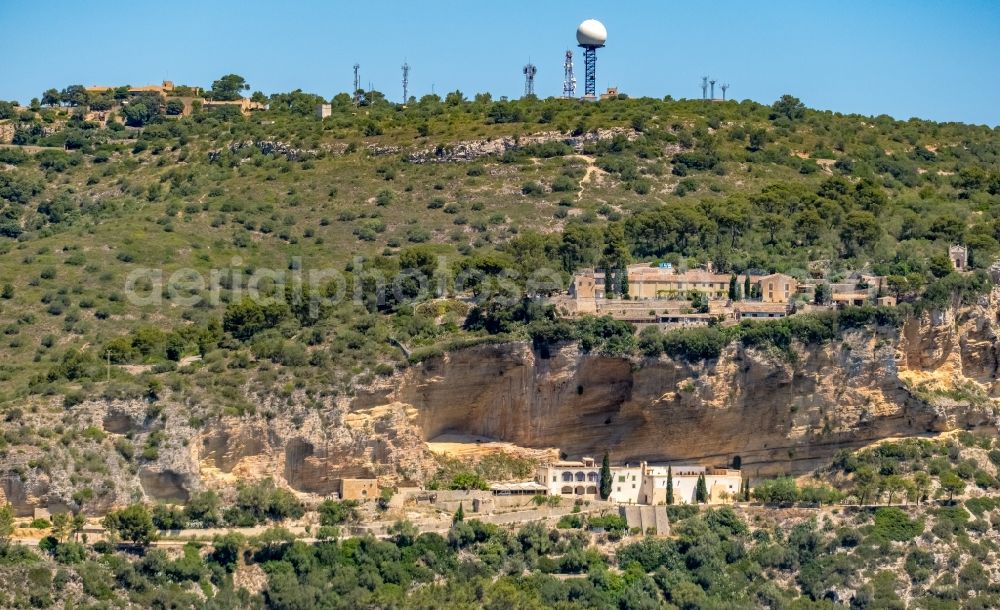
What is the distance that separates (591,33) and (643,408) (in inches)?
1190

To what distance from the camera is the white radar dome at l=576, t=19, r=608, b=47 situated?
9338 centimetres

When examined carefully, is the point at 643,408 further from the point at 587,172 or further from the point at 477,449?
the point at 587,172

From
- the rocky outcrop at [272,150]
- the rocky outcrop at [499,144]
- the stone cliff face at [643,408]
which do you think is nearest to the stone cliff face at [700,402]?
the stone cliff face at [643,408]

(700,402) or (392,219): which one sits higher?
(392,219)

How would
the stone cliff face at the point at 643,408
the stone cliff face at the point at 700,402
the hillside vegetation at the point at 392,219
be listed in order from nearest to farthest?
the stone cliff face at the point at 643,408, the stone cliff face at the point at 700,402, the hillside vegetation at the point at 392,219

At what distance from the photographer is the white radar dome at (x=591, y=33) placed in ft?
306

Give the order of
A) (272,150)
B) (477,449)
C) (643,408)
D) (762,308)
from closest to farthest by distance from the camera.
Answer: (643,408)
(477,449)
(762,308)
(272,150)

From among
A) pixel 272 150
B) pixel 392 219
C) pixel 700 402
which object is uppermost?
pixel 272 150

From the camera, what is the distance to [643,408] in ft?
217

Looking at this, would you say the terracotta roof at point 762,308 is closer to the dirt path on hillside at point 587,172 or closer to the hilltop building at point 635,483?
the hilltop building at point 635,483

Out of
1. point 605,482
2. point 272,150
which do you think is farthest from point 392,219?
point 605,482

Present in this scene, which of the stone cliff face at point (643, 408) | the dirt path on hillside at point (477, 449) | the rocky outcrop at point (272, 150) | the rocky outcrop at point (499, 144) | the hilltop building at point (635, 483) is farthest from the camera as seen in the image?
the rocky outcrop at point (272, 150)

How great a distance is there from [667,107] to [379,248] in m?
17.9

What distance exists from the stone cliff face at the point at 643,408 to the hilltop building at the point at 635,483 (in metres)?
1.14
